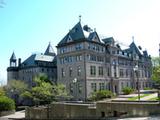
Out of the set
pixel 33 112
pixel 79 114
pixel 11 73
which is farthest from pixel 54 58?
pixel 79 114

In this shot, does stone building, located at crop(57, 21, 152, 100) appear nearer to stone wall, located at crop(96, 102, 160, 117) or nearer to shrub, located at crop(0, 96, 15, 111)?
shrub, located at crop(0, 96, 15, 111)

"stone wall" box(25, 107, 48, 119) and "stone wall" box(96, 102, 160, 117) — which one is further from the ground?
"stone wall" box(96, 102, 160, 117)

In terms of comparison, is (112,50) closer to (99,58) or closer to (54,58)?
(99,58)

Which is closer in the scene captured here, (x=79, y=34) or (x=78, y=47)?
(x=78, y=47)

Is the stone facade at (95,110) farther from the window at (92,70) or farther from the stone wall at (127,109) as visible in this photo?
the window at (92,70)

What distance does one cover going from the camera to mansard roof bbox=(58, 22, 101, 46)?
55281 millimetres

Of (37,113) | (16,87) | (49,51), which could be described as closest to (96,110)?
(37,113)

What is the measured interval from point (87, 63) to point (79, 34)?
22.3 ft

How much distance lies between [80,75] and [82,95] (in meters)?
4.27

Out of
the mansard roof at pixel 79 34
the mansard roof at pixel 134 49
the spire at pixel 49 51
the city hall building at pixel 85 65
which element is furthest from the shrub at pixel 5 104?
the mansard roof at pixel 134 49

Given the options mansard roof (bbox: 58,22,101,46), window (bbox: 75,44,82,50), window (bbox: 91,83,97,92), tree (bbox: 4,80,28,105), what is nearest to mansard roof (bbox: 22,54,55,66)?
tree (bbox: 4,80,28,105)

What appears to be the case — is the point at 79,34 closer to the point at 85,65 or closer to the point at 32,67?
the point at 85,65

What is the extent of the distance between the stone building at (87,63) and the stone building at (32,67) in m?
10.8

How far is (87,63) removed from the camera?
54000 millimetres
